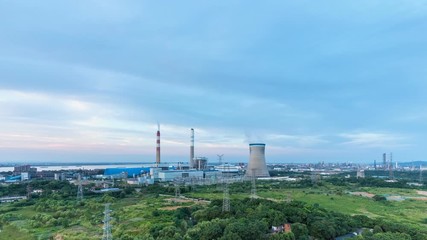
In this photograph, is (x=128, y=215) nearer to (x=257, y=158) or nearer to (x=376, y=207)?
(x=376, y=207)

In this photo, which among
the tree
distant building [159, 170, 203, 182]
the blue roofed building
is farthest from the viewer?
the blue roofed building

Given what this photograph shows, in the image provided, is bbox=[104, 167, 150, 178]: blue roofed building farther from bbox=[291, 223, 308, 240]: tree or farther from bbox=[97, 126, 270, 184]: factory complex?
bbox=[291, 223, 308, 240]: tree

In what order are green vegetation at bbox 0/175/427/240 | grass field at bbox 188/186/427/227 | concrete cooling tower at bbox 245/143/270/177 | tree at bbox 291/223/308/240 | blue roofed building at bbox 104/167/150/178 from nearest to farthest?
tree at bbox 291/223/308/240 < green vegetation at bbox 0/175/427/240 < grass field at bbox 188/186/427/227 < concrete cooling tower at bbox 245/143/270/177 < blue roofed building at bbox 104/167/150/178

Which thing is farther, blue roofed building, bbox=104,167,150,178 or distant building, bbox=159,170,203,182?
blue roofed building, bbox=104,167,150,178

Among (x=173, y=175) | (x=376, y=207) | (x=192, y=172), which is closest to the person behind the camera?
(x=376, y=207)

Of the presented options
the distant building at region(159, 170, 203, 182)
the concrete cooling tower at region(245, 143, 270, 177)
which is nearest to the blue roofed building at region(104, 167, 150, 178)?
the distant building at region(159, 170, 203, 182)

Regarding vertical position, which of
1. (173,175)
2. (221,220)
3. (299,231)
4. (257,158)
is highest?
(257,158)

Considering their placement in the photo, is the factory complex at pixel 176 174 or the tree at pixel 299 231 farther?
the factory complex at pixel 176 174

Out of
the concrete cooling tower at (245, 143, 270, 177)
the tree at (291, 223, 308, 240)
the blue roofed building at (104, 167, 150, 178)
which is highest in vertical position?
the concrete cooling tower at (245, 143, 270, 177)

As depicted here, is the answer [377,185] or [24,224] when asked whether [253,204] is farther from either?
[377,185]

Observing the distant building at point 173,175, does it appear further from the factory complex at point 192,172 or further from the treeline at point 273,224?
the treeline at point 273,224

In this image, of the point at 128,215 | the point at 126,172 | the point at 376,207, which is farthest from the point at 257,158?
the point at 128,215

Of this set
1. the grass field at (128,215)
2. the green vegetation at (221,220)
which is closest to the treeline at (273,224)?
the green vegetation at (221,220)
